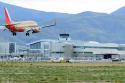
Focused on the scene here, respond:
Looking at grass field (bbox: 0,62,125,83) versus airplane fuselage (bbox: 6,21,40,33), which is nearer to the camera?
grass field (bbox: 0,62,125,83)

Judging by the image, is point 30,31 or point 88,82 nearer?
point 88,82

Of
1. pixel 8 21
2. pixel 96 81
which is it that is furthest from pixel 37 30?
pixel 96 81

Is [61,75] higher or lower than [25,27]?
lower

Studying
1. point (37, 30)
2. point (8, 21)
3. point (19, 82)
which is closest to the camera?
point (19, 82)

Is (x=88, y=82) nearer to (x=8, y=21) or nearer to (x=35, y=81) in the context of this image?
(x=35, y=81)

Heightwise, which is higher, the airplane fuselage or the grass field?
the airplane fuselage

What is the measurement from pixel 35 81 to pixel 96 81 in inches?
245

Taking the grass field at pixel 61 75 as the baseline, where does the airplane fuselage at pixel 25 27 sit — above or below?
above

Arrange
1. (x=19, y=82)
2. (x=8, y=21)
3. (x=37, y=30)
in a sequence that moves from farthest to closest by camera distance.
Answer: (x=8, y=21), (x=37, y=30), (x=19, y=82)

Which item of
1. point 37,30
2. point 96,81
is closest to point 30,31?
point 37,30

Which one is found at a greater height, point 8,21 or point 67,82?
point 8,21

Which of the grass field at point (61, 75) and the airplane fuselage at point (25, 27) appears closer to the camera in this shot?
the grass field at point (61, 75)

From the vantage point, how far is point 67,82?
50250 millimetres

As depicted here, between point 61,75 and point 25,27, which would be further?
point 25,27
